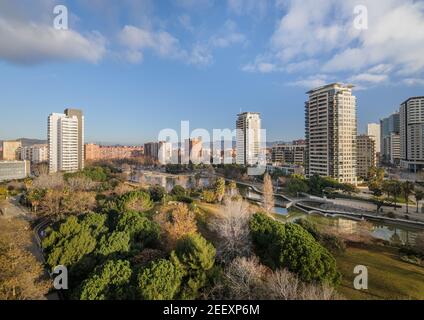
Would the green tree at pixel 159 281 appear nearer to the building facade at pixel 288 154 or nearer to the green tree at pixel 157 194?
the green tree at pixel 157 194

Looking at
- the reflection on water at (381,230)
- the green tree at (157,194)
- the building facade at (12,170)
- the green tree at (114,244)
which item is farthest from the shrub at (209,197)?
Result: the building facade at (12,170)

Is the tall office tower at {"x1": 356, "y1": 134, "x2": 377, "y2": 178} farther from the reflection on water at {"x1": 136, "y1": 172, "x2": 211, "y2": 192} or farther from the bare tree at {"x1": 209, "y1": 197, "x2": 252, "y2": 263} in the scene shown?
the bare tree at {"x1": 209, "y1": 197, "x2": 252, "y2": 263}

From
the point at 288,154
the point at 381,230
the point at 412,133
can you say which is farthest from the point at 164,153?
the point at 381,230

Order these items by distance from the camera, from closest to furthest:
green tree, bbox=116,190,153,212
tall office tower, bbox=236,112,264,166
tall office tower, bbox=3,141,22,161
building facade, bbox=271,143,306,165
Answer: green tree, bbox=116,190,153,212
tall office tower, bbox=236,112,264,166
building facade, bbox=271,143,306,165
tall office tower, bbox=3,141,22,161

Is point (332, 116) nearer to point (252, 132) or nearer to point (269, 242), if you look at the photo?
point (252, 132)

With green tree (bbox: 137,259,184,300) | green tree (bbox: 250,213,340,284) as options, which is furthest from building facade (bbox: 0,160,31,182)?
green tree (bbox: 250,213,340,284)
